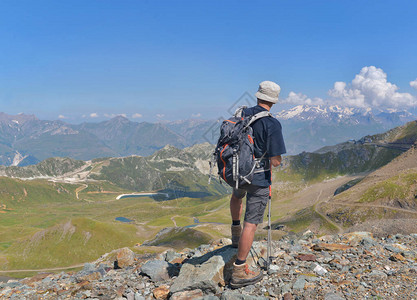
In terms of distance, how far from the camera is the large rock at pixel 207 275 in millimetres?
9875

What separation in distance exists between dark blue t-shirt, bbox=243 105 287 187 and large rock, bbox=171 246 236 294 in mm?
4090

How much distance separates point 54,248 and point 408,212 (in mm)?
154459

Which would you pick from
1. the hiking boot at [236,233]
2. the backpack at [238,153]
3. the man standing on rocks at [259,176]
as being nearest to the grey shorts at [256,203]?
the man standing on rocks at [259,176]

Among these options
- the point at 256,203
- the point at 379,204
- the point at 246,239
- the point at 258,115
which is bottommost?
the point at 379,204

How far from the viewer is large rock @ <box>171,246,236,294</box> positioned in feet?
32.4

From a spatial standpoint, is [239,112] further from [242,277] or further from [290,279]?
[290,279]

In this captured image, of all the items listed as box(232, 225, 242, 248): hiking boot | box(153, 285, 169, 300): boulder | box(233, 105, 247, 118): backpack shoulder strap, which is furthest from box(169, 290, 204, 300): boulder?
box(233, 105, 247, 118): backpack shoulder strap

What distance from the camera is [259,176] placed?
9312 millimetres

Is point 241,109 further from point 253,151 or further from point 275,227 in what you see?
point 275,227

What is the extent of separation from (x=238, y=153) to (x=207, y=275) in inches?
202

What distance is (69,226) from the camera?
13175 centimetres

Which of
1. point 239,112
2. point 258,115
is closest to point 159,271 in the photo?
point 239,112

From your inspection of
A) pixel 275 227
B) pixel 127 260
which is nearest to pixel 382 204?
pixel 275 227

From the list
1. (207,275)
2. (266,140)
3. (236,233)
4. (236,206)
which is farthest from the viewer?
(236,233)
